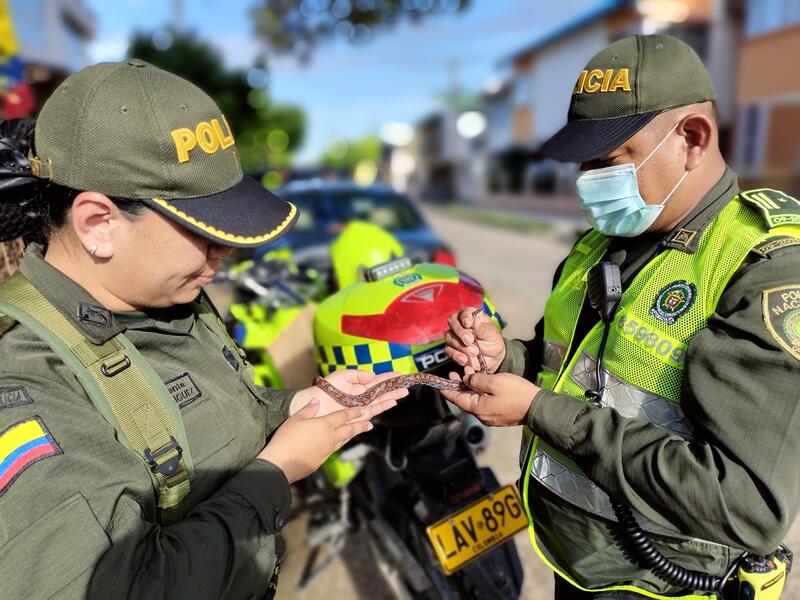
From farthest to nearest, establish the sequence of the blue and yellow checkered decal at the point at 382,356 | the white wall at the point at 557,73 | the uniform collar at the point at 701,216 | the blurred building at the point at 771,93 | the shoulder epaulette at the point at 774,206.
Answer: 1. the white wall at the point at 557,73
2. the blurred building at the point at 771,93
3. the blue and yellow checkered decal at the point at 382,356
4. the uniform collar at the point at 701,216
5. the shoulder epaulette at the point at 774,206

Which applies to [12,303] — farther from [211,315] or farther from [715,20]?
[715,20]

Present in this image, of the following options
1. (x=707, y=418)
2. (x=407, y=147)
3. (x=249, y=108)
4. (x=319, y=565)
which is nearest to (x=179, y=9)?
(x=249, y=108)

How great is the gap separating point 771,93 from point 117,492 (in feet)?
68.3

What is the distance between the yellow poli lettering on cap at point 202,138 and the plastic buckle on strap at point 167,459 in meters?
0.54

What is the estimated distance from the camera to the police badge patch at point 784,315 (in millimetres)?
1105

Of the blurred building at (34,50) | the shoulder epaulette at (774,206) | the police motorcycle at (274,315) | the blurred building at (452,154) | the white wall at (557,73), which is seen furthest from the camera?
the blurred building at (452,154)

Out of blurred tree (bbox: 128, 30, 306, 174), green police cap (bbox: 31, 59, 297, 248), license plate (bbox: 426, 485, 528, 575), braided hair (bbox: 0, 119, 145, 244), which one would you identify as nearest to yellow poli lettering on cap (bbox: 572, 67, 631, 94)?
green police cap (bbox: 31, 59, 297, 248)

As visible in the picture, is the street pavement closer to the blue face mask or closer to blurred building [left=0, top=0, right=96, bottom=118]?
the blue face mask

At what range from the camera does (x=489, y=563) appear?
210 cm

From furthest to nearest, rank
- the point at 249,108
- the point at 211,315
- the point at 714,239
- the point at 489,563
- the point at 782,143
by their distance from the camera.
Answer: the point at 249,108, the point at 782,143, the point at 489,563, the point at 211,315, the point at 714,239

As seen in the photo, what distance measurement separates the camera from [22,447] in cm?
96

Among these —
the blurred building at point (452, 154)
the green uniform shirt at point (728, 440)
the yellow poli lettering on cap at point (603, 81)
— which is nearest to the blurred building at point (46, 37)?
the yellow poli lettering on cap at point (603, 81)

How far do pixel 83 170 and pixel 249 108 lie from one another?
20314mm

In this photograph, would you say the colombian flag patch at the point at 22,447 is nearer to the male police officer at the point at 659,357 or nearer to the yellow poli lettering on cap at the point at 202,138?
the yellow poli lettering on cap at the point at 202,138
